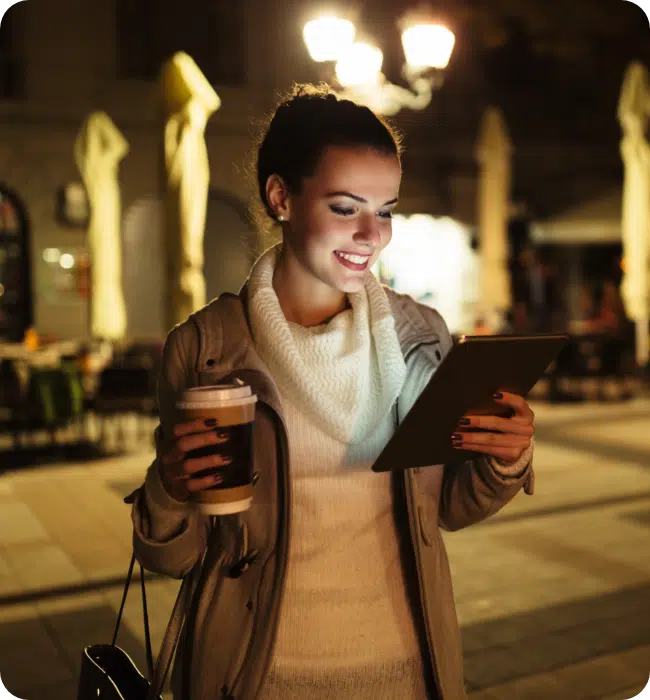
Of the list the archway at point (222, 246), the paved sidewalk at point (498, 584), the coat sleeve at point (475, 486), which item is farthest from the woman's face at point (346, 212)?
the archway at point (222, 246)

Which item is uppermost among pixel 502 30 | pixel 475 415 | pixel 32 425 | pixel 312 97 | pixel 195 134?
pixel 502 30

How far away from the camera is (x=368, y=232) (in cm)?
161

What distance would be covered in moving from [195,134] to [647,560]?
568cm

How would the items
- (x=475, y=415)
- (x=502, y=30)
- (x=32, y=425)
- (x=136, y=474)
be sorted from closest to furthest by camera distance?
1. (x=475, y=415)
2. (x=136, y=474)
3. (x=32, y=425)
4. (x=502, y=30)

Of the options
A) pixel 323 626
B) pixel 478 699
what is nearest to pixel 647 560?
pixel 478 699

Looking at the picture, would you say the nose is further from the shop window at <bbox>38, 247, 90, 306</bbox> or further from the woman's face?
the shop window at <bbox>38, 247, 90, 306</bbox>

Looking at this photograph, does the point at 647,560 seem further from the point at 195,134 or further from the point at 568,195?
the point at 568,195

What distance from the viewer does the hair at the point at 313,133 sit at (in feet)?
5.33

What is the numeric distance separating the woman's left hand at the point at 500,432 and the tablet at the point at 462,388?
0.01 meters

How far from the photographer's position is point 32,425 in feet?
30.4

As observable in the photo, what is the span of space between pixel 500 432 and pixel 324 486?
1.16 feet

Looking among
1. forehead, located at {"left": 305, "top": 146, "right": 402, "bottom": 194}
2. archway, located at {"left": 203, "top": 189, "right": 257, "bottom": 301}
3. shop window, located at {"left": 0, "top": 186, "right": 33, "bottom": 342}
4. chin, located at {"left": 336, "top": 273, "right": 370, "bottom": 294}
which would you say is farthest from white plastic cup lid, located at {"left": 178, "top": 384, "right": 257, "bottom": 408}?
archway, located at {"left": 203, "top": 189, "right": 257, "bottom": 301}

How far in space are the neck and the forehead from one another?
20 cm

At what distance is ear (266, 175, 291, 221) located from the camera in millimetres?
1700
